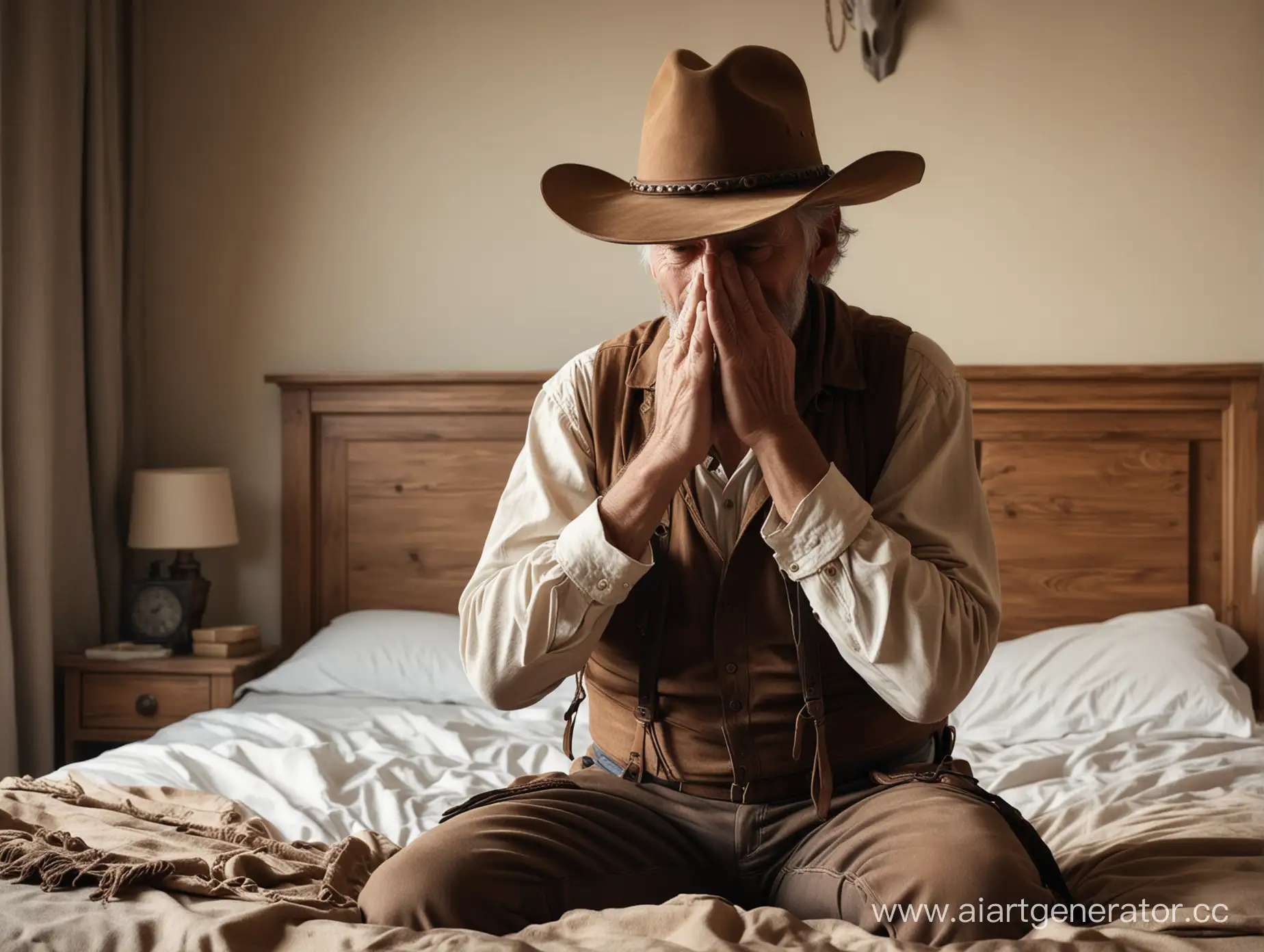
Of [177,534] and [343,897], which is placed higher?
[177,534]

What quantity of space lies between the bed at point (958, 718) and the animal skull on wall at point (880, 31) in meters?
0.89

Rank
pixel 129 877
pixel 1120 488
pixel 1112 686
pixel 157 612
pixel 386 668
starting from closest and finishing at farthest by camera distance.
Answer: pixel 129 877 → pixel 1112 686 → pixel 386 668 → pixel 1120 488 → pixel 157 612

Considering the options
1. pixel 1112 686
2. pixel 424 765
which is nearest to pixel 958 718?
pixel 1112 686

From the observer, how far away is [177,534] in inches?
128

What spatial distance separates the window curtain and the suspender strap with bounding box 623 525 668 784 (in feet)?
6.94

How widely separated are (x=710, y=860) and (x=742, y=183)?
785 millimetres

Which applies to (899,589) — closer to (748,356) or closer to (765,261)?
(748,356)

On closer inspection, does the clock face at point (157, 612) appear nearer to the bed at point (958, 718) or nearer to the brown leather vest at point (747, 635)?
the bed at point (958, 718)

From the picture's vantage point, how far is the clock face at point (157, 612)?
10.9ft

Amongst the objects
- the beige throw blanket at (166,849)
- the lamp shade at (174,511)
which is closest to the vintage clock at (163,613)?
the lamp shade at (174,511)

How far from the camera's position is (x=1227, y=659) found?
3.05 m

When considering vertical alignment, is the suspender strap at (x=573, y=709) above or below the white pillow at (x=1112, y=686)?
above

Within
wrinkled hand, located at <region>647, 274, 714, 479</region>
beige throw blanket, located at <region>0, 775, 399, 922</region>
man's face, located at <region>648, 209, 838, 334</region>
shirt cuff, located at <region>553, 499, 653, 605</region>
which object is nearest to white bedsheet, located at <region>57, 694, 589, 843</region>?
beige throw blanket, located at <region>0, 775, 399, 922</region>

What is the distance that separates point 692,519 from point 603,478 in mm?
142
